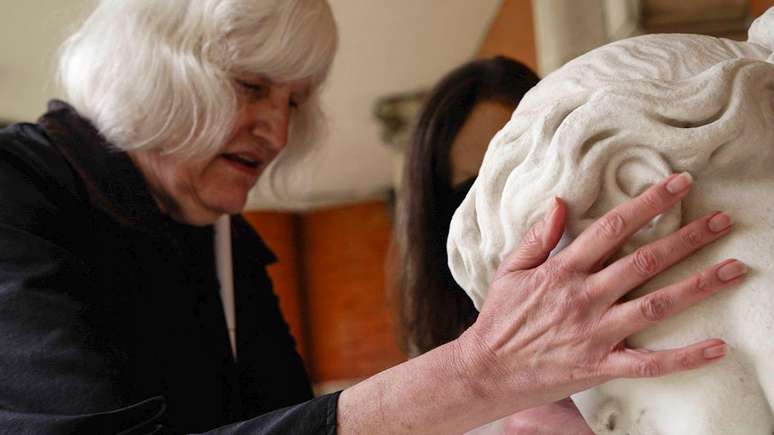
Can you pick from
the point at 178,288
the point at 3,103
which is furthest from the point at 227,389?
the point at 3,103

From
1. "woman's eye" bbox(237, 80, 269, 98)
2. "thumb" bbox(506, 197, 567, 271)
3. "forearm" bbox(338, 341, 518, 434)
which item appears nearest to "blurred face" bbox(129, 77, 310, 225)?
"woman's eye" bbox(237, 80, 269, 98)

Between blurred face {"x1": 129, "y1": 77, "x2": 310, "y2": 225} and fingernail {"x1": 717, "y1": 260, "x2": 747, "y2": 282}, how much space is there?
3.32 ft

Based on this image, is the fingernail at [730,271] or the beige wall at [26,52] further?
the beige wall at [26,52]

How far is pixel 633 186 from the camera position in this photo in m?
0.94

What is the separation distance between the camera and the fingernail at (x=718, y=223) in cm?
90

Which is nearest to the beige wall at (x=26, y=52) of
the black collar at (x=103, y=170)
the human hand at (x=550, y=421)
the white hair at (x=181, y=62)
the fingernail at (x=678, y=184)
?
the white hair at (x=181, y=62)

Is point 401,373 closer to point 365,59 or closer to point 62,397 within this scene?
point 62,397

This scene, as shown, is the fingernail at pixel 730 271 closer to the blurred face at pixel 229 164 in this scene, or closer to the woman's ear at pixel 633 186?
the woman's ear at pixel 633 186

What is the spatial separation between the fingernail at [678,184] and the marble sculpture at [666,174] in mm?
24

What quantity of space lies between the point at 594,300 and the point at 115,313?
0.80m

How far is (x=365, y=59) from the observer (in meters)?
5.73

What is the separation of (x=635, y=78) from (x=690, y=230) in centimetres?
18

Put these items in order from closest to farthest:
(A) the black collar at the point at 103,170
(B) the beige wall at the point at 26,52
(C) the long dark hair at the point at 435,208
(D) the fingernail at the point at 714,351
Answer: (D) the fingernail at the point at 714,351
(A) the black collar at the point at 103,170
(C) the long dark hair at the point at 435,208
(B) the beige wall at the point at 26,52

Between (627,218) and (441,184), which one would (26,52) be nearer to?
(441,184)
